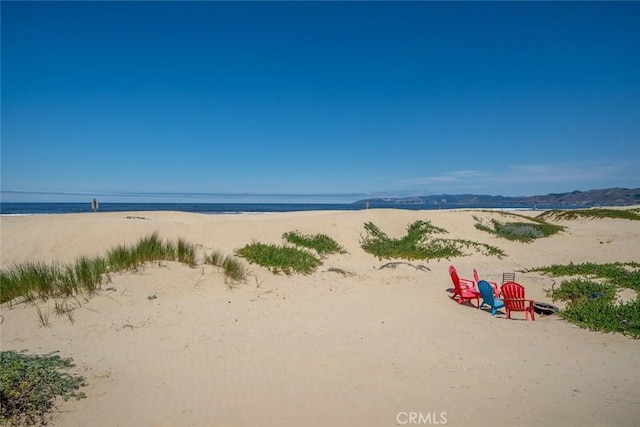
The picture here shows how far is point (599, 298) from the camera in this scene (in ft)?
29.5

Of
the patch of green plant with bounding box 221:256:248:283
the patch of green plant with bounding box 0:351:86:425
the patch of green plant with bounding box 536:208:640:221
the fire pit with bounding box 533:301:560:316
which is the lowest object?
the fire pit with bounding box 533:301:560:316

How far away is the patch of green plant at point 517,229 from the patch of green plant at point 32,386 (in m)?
21.3

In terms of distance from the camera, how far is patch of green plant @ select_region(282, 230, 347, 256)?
17031 mm

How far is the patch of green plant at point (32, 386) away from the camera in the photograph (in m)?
4.36

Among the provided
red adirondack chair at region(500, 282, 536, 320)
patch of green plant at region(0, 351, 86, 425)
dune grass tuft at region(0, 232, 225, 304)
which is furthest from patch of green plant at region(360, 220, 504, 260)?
patch of green plant at region(0, 351, 86, 425)

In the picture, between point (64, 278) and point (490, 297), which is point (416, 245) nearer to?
point (490, 297)

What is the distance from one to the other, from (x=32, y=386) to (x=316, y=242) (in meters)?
13.4

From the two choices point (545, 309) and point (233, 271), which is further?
point (233, 271)

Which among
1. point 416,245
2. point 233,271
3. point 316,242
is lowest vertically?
point 416,245

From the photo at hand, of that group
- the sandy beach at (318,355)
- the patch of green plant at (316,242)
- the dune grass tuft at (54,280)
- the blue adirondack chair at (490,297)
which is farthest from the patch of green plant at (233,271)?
the blue adirondack chair at (490,297)

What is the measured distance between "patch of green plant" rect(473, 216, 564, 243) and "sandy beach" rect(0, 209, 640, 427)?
33.4 ft

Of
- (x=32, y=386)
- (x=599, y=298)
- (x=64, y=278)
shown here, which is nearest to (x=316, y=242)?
(x=64, y=278)

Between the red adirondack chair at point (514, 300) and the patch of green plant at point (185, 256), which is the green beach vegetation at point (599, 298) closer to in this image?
the red adirondack chair at point (514, 300)

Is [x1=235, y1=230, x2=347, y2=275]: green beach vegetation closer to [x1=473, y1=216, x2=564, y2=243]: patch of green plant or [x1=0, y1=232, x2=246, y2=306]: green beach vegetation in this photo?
[x1=0, y1=232, x2=246, y2=306]: green beach vegetation
